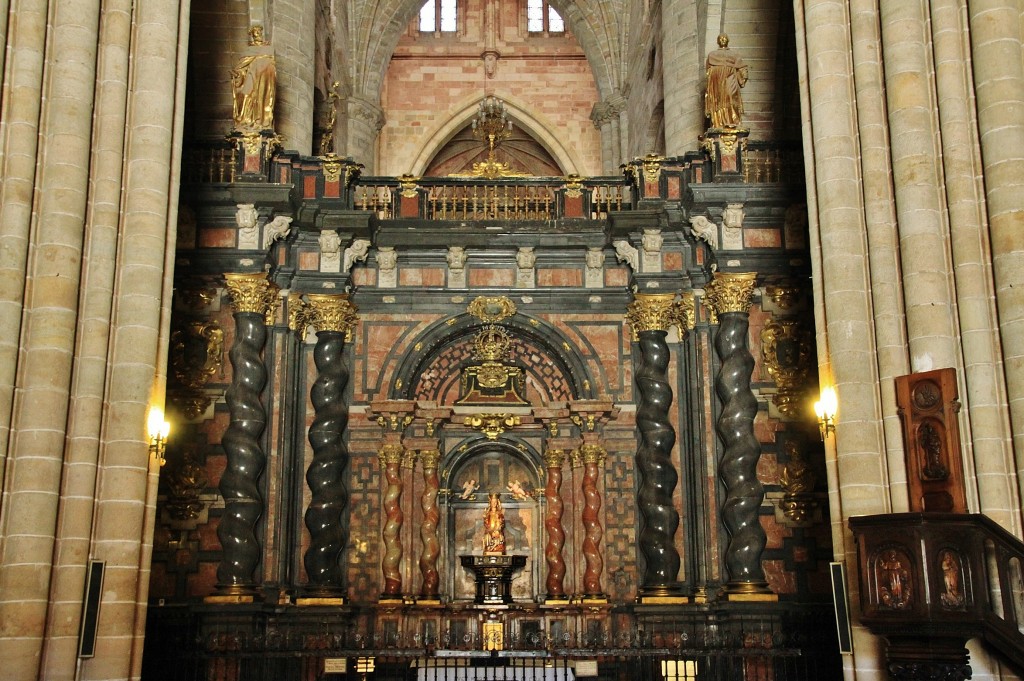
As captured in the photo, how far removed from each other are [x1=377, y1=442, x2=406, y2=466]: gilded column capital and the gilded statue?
5751 mm

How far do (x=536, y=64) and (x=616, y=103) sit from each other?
17.9ft

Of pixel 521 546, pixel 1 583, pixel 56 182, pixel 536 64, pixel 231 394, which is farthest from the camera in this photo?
pixel 536 64

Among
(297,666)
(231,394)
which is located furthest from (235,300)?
(297,666)

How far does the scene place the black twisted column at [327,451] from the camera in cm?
1841

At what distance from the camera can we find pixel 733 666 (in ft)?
56.4

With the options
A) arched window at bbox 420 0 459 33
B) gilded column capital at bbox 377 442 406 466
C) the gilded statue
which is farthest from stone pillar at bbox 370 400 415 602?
arched window at bbox 420 0 459 33

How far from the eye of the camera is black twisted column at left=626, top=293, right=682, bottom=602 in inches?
727

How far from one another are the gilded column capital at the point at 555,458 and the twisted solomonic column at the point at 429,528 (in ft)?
6.35

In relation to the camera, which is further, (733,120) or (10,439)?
(733,120)

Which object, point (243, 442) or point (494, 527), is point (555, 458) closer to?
point (494, 527)

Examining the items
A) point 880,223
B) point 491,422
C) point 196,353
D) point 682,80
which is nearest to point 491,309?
point 491,422

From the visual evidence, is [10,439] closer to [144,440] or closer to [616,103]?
[144,440]

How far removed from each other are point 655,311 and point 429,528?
5.37 meters

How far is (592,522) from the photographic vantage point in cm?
1919
